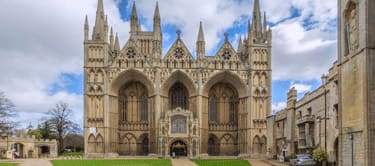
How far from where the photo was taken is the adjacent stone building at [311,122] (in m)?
34.9

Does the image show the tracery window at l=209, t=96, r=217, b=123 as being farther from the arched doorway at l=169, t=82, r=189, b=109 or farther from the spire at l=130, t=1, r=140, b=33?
the spire at l=130, t=1, r=140, b=33

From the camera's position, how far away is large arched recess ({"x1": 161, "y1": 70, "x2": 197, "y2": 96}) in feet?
235

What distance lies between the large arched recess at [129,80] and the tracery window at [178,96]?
4593 millimetres

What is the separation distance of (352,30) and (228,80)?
54469mm

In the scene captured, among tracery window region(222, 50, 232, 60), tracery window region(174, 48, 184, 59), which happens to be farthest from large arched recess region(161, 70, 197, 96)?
tracery window region(222, 50, 232, 60)

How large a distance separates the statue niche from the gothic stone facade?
163ft

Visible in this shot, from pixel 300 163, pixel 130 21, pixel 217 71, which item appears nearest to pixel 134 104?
→ pixel 217 71

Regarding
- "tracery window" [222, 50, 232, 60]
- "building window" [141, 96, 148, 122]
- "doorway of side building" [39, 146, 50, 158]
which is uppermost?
"tracery window" [222, 50, 232, 60]

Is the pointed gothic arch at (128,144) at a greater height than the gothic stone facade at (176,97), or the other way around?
the gothic stone facade at (176,97)

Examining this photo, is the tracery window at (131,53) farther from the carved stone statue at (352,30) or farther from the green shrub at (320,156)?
the carved stone statue at (352,30)

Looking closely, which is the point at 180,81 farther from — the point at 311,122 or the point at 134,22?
the point at 311,122

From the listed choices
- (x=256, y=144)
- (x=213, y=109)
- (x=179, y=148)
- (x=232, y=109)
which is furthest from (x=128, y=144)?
(x=256, y=144)

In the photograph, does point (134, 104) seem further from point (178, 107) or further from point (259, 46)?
point (259, 46)

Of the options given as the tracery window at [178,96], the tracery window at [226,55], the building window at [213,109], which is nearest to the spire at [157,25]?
the tracery window at [178,96]
